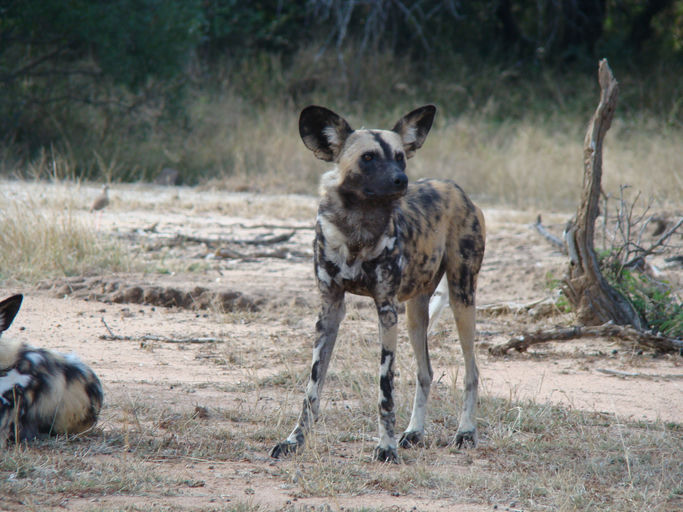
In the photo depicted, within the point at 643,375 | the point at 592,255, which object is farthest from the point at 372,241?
the point at 592,255

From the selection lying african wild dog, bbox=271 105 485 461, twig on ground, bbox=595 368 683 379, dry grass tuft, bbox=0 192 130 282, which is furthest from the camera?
dry grass tuft, bbox=0 192 130 282

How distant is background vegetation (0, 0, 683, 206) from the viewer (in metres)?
12.1

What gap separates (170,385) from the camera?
4.66 m

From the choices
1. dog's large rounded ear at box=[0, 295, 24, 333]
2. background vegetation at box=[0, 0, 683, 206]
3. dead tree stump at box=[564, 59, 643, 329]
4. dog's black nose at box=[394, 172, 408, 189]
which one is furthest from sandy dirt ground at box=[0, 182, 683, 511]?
background vegetation at box=[0, 0, 683, 206]

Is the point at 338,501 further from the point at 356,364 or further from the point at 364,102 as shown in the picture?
the point at 364,102

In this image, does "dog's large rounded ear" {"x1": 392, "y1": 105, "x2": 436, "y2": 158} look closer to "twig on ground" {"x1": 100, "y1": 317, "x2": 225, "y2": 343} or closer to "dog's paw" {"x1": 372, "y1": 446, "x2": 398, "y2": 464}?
"dog's paw" {"x1": 372, "y1": 446, "x2": 398, "y2": 464}

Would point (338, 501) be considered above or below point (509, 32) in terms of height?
below

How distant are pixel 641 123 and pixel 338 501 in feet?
42.0

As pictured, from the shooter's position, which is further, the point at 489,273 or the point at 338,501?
the point at 489,273

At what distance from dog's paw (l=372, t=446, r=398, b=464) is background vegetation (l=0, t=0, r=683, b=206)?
6477 millimetres

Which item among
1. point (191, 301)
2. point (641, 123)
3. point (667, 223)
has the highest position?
point (641, 123)

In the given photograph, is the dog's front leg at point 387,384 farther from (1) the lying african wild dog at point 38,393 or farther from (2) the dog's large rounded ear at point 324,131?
(1) the lying african wild dog at point 38,393

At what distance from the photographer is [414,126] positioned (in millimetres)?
3979

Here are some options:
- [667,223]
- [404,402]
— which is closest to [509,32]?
[667,223]
